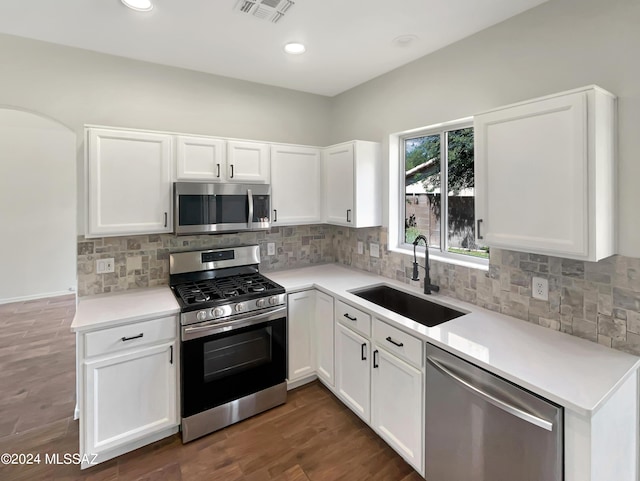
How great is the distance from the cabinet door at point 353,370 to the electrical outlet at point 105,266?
181cm

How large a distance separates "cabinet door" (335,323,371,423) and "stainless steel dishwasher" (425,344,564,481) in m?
0.55

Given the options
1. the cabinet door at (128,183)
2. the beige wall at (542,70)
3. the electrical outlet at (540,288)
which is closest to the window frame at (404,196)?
the beige wall at (542,70)

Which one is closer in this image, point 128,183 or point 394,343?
point 394,343

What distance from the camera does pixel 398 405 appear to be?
2051 mm

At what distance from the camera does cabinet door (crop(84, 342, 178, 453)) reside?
202cm

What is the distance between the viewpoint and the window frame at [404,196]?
8.14ft

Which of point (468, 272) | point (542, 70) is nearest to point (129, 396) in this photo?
point (468, 272)

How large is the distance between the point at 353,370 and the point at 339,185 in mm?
1602

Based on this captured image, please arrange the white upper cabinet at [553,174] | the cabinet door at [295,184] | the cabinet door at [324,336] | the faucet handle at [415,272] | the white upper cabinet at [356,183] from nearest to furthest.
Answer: the white upper cabinet at [553,174] → the faucet handle at [415,272] → the cabinet door at [324,336] → the white upper cabinet at [356,183] → the cabinet door at [295,184]

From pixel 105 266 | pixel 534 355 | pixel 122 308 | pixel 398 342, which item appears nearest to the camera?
pixel 534 355

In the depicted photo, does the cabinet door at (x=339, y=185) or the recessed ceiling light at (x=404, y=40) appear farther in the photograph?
the cabinet door at (x=339, y=185)

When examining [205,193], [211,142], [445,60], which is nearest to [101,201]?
[205,193]

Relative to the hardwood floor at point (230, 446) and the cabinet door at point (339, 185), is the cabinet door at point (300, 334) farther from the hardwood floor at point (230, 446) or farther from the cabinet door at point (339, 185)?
the cabinet door at point (339, 185)

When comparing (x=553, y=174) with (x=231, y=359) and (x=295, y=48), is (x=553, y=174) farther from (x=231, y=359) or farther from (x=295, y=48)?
(x=231, y=359)
